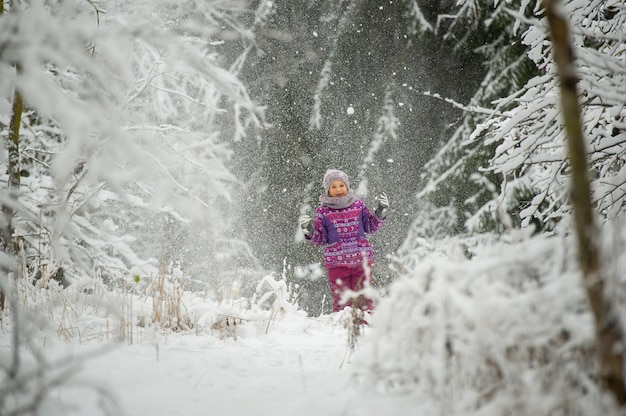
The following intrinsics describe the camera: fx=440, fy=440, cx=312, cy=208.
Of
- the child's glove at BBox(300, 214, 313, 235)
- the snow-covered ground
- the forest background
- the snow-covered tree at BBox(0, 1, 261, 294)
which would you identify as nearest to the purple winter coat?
the child's glove at BBox(300, 214, 313, 235)

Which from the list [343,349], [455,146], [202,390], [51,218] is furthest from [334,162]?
[202,390]

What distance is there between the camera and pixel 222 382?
1.88m

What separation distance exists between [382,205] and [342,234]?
0.60 m

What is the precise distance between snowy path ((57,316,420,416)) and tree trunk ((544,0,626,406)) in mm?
591

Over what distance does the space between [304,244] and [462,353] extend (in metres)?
7.74

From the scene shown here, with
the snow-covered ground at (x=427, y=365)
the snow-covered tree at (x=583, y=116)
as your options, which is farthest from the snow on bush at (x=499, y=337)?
the snow-covered tree at (x=583, y=116)

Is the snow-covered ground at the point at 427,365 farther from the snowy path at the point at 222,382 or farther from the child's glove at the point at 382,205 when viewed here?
the child's glove at the point at 382,205

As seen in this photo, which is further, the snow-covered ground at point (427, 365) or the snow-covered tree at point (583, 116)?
the snow-covered tree at point (583, 116)

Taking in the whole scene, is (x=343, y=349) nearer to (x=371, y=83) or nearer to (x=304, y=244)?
(x=304, y=244)

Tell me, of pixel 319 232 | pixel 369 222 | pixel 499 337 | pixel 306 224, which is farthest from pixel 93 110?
pixel 369 222

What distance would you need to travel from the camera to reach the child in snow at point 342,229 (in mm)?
5258

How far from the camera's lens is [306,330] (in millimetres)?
3531

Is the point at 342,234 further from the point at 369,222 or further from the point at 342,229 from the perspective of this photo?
the point at 369,222

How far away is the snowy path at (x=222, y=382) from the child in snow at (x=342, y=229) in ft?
8.37
